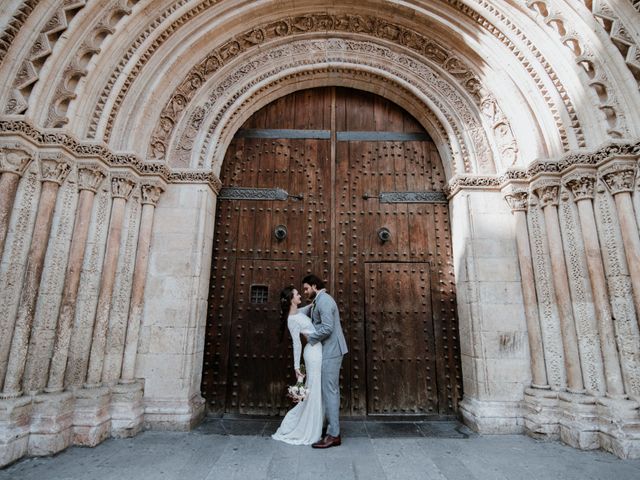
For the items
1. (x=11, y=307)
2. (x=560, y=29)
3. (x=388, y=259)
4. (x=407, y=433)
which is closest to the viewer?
(x=11, y=307)

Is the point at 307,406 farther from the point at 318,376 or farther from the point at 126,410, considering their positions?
the point at 126,410

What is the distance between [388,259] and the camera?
4.24 m

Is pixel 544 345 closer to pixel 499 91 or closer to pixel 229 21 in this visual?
pixel 499 91

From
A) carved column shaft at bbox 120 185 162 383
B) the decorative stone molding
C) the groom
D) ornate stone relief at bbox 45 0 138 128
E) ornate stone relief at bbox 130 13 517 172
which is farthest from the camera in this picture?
ornate stone relief at bbox 130 13 517 172

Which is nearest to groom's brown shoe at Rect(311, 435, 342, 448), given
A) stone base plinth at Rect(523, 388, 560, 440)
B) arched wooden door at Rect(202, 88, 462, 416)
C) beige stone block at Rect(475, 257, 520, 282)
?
arched wooden door at Rect(202, 88, 462, 416)

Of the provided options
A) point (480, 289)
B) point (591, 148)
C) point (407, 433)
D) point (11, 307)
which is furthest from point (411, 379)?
point (11, 307)

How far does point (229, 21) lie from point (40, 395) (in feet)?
14.5

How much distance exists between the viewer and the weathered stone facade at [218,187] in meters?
3.14

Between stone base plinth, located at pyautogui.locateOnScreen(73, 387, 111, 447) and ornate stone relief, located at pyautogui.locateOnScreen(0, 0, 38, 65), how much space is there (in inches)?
124

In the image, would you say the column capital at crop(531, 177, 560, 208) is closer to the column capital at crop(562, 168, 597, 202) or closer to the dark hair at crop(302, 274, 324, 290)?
the column capital at crop(562, 168, 597, 202)

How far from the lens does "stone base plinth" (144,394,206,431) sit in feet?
11.2

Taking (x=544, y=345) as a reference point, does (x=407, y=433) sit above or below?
below

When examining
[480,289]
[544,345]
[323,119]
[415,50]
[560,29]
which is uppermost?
[415,50]

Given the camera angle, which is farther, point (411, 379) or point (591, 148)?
point (411, 379)
